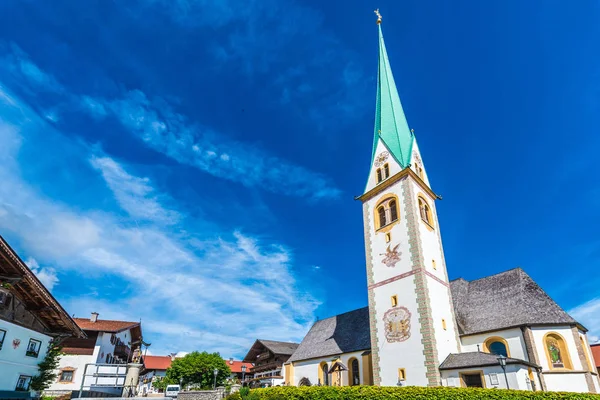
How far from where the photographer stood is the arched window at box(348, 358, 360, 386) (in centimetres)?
2803

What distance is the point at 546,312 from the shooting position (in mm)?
22453

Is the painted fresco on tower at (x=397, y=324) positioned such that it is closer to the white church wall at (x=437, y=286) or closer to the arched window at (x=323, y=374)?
the white church wall at (x=437, y=286)

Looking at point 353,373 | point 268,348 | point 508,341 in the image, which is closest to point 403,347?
point 508,341

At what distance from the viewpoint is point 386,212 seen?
95.8 feet

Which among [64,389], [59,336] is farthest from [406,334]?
[64,389]

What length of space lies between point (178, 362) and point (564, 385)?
41741 millimetres

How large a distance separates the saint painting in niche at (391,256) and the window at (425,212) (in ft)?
11.7

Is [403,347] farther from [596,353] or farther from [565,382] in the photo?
[596,353]

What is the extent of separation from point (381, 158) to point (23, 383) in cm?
2898

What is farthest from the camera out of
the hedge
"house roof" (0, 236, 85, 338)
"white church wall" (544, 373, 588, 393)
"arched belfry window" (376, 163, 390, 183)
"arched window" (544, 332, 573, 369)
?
"arched belfry window" (376, 163, 390, 183)

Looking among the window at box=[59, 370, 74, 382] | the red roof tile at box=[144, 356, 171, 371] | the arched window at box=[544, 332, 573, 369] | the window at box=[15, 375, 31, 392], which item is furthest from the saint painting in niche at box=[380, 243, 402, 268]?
the red roof tile at box=[144, 356, 171, 371]

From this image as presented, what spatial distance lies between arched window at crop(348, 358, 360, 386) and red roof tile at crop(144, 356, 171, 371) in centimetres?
5043

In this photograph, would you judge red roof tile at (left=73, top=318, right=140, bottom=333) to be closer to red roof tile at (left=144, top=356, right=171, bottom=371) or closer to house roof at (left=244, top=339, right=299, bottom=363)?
house roof at (left=244, top=339, right=299, bottom=363)

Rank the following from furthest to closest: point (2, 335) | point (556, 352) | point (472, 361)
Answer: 1. point (556, 352)
2. point (472, 361)
3. point (2, 335)
